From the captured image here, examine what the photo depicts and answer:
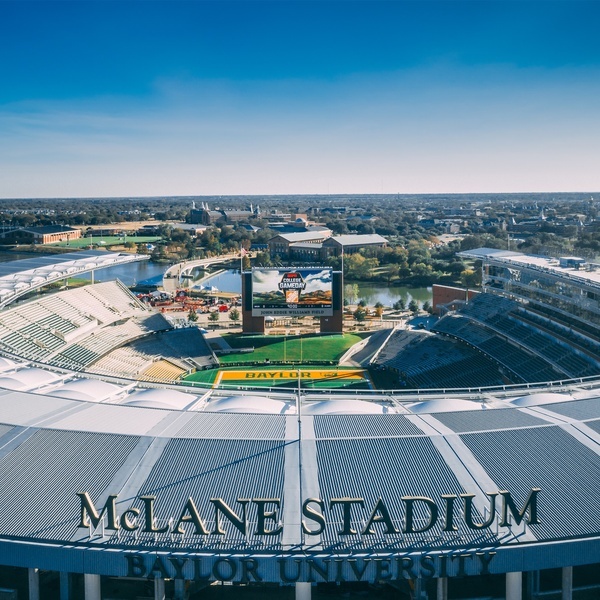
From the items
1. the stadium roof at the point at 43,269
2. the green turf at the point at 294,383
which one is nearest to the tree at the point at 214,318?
the stadium roof at the point at 43,269

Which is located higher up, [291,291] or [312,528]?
[291,291]

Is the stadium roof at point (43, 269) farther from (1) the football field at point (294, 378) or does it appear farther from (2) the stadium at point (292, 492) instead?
(2) the stadium at point (292, 492)

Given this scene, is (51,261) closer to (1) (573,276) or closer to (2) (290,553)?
(1) (573,276)

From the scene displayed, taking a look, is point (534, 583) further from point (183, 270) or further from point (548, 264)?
point (183, 270)

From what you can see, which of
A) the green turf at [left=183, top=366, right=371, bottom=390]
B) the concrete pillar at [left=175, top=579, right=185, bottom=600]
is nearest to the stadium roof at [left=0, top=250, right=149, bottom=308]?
the green turf at [left=183, top=366, right=371, bottom=390]

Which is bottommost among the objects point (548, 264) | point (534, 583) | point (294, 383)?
point (294, 383)

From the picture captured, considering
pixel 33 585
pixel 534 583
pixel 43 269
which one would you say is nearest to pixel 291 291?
pixel 43 269

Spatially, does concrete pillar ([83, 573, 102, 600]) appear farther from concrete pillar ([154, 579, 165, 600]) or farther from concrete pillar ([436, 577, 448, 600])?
concrete pillar ([436, 577, 448, 600])
